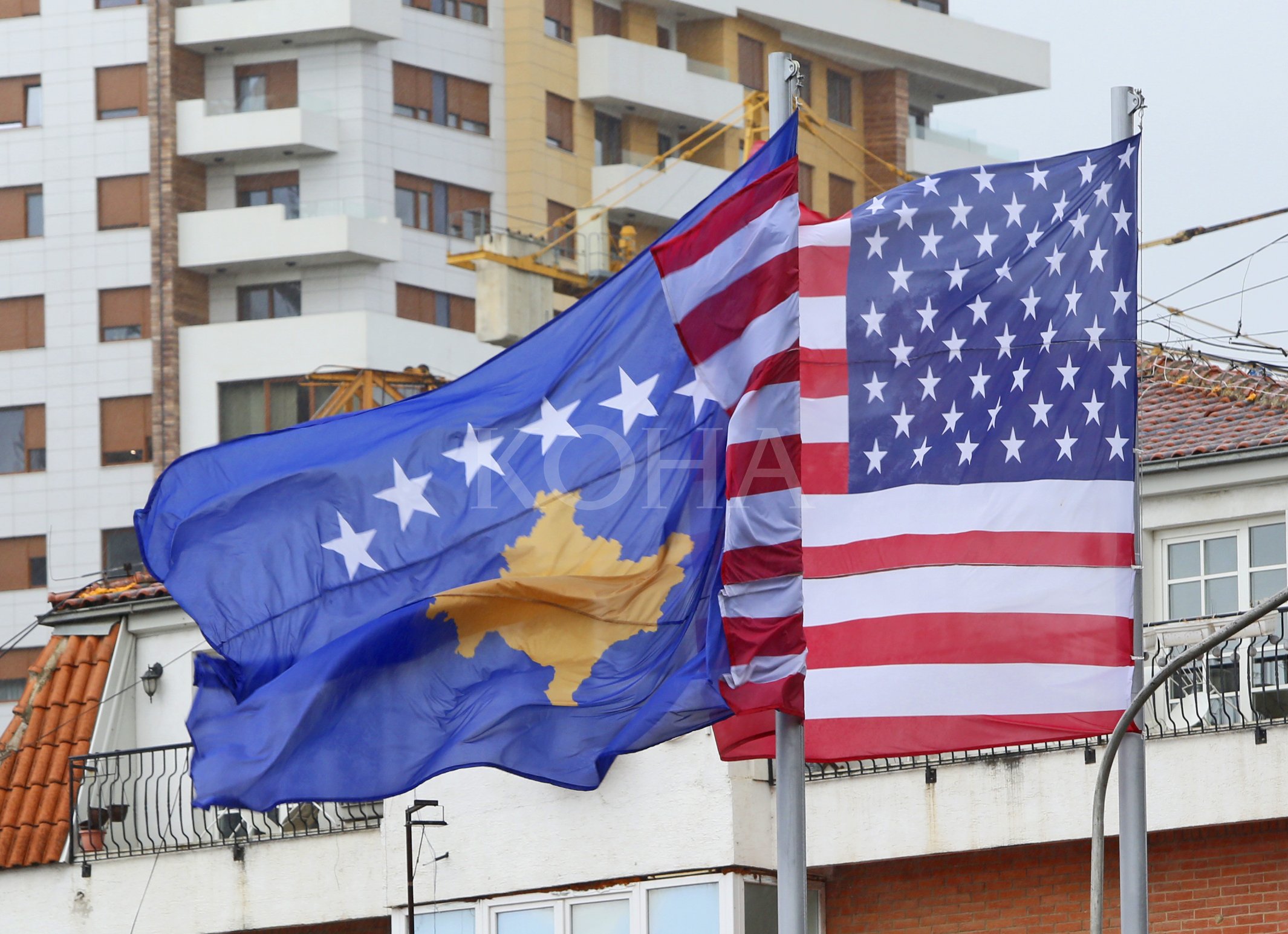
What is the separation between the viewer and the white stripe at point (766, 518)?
13320 mm

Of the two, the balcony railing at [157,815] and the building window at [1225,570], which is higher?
the building window at [1225,570]

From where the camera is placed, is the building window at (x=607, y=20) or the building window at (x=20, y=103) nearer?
the building window at (x=20, y=103)

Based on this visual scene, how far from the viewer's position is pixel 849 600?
13484 mm

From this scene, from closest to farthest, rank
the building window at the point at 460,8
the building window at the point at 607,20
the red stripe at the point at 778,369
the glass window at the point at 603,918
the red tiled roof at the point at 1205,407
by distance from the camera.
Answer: the red stripe at the point at 778,369, the glass window at the point at 603,918, the red tiled roof at the point at 1205,407, the building window at the point at 460,8, the building window at the point at 607,20

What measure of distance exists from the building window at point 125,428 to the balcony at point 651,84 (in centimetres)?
1595

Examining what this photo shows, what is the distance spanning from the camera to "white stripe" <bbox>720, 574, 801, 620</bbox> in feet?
43.5

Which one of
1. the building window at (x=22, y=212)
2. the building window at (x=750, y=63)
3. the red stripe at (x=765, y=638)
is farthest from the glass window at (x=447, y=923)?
the building window at (x=750, y=63)

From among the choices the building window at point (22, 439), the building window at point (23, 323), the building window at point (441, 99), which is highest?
the building window at point (441, 99)

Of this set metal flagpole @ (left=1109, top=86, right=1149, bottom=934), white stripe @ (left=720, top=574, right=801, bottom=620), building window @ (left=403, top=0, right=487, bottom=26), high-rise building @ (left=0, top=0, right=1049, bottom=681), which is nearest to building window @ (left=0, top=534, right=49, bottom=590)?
high-rise building @ (left=0, top=0, right=1049, bottom=681)

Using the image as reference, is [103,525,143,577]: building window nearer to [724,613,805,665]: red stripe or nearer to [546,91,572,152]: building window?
[546,91,572,152]: building window

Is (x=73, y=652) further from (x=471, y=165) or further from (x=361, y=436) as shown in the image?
(x=471, y=165)

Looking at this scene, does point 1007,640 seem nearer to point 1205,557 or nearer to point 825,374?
point 825,374

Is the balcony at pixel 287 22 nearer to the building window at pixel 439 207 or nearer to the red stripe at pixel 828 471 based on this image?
the building window at pixel 439 207

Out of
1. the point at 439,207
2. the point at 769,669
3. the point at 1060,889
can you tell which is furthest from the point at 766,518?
the point at 439,207
